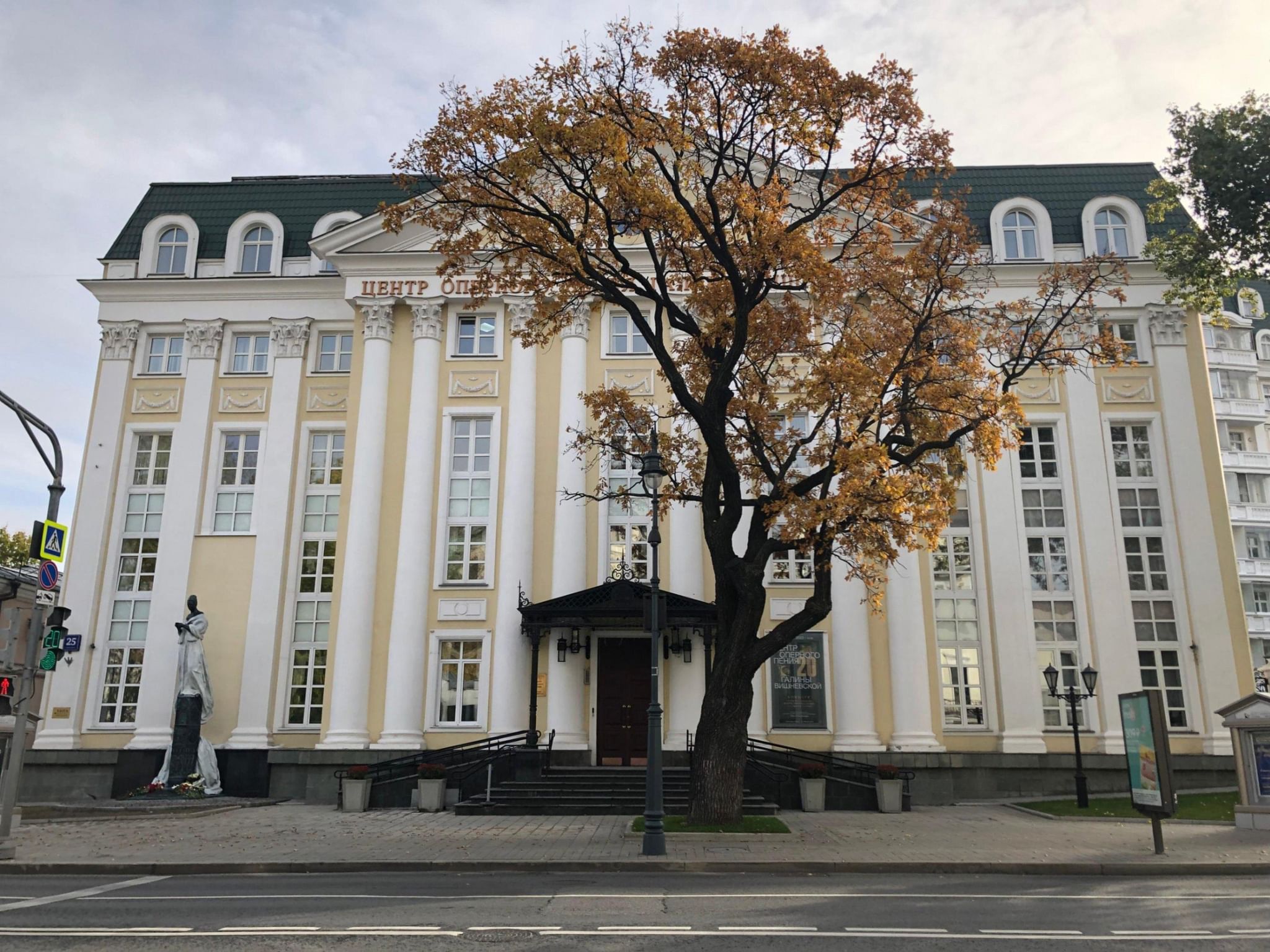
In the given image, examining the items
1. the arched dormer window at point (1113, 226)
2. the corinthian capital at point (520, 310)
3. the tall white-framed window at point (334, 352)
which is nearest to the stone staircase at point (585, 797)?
the corinthian capital at point (520, 310)

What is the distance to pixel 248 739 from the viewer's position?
81.4 ft

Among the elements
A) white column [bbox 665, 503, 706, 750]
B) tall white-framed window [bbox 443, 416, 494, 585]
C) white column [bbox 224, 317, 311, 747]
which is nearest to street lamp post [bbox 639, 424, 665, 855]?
white column [bbox 665, 503, 706, 750]

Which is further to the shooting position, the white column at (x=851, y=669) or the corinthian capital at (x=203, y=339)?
the corinthian capital at (x=203, y=339)

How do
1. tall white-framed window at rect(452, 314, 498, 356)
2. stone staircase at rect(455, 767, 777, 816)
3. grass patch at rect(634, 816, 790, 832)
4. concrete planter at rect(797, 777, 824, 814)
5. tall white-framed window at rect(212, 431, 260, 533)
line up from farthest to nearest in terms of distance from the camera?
1. tall white-framed window at rect(452, 314, 498, 356)
2. tall white-framed window at rect(212, 431, 260, 533)
3. concrete planter at rect(797, 777, 824, 814)
4. stone staircase at rect(455, 767, 777, 816)
5. grass patch at rect(634, 816, 790, 832)

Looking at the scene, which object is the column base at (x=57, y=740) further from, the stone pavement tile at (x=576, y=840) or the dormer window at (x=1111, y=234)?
the dormer window at (x=1111, y=234)

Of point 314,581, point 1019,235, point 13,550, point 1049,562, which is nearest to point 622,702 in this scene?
point 314,581

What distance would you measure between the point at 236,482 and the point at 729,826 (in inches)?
712

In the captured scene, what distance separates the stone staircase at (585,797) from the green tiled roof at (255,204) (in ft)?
58.1

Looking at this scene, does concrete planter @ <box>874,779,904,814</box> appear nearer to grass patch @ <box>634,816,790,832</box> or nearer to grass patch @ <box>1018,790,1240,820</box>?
grass patch @ <box>1018,790,1240,820</box>

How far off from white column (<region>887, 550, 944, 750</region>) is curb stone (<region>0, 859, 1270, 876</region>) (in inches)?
414

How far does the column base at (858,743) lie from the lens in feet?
77.5

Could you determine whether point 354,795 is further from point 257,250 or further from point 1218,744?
point 1218,744

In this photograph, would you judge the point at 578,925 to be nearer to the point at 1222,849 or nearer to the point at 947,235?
the point at 1222,849

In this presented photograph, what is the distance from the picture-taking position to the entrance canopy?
888 inches
